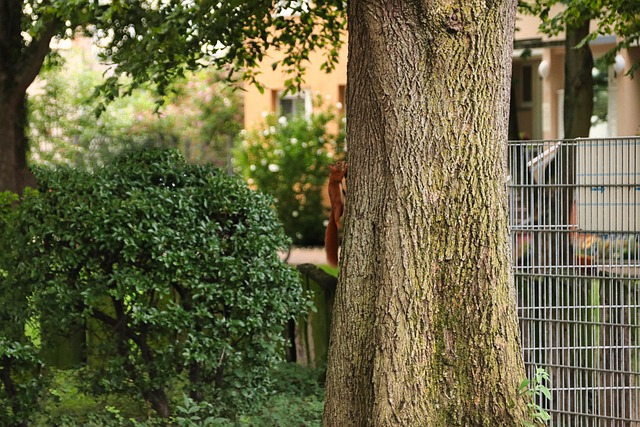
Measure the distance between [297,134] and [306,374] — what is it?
12411 mm

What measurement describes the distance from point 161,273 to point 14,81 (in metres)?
3.84

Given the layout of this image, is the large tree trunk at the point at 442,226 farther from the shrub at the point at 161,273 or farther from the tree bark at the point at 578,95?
the tree bark at the point at 578,95

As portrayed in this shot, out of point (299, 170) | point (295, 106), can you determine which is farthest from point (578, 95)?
point (295, 106)

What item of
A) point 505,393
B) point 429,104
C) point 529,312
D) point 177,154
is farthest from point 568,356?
point 177,154

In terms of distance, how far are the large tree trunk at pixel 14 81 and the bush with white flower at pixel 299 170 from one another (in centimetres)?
1054

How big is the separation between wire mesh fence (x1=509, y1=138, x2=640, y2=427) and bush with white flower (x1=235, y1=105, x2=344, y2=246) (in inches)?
539

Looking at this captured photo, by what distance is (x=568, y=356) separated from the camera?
6684 mm

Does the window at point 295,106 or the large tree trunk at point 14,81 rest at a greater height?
the window at point 295,106

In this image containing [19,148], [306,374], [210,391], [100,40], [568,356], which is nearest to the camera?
[568,356]

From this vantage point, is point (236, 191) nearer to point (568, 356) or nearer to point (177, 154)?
point (177, 154)

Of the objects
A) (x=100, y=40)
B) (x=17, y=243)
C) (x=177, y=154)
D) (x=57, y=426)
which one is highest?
(x=100, y=40)

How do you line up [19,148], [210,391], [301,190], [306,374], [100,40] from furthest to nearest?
[301,190] → [100,40] → [19,148] → [306,374] → [210,391]

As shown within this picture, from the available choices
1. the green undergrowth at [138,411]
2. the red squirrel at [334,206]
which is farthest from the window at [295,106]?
the green undergrowth at [138,411]

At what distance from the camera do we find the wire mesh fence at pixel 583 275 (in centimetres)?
659
